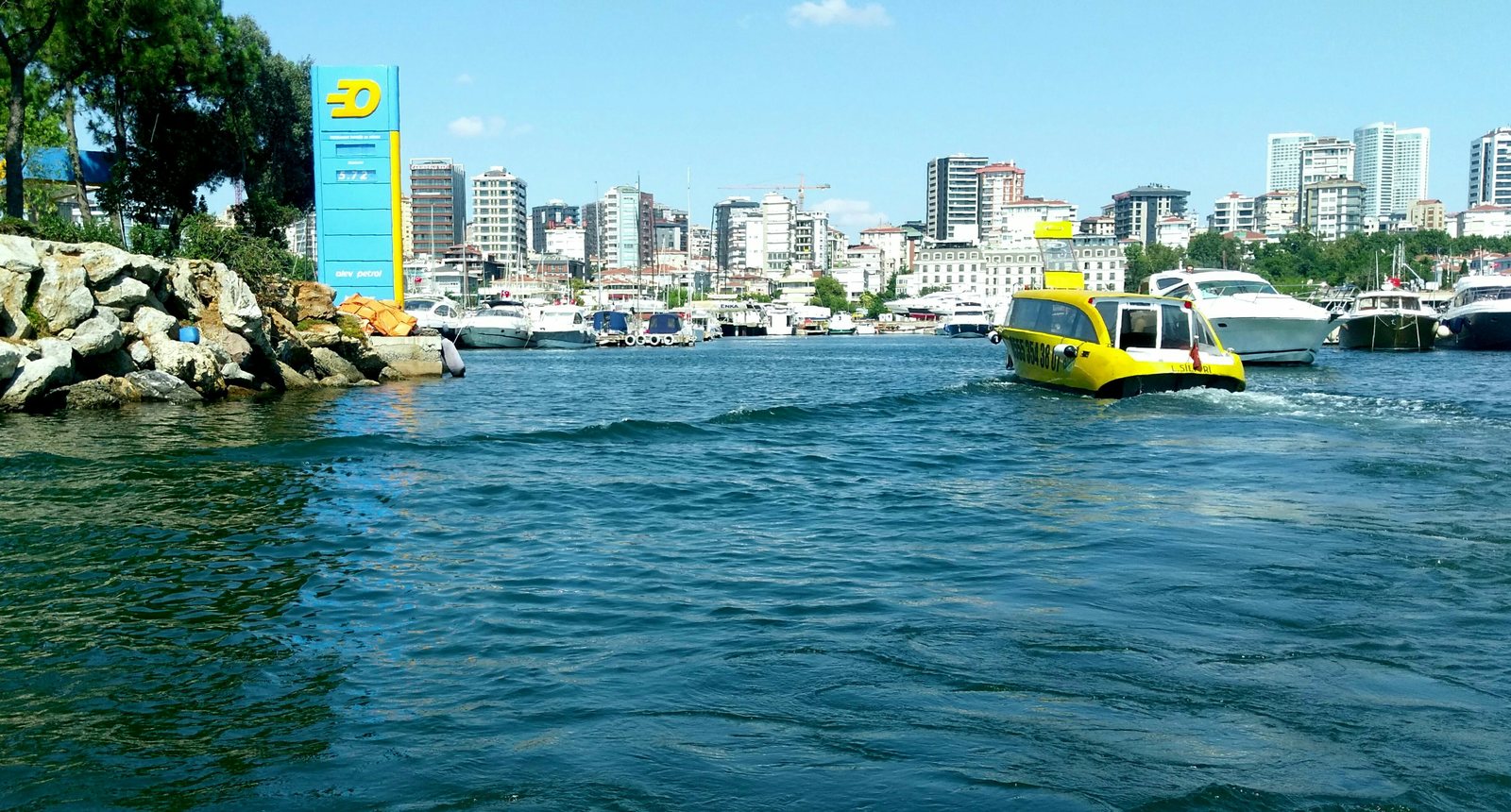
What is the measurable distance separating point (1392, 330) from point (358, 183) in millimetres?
37963

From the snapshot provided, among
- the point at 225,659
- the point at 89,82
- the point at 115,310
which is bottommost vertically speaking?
the point at 225,659

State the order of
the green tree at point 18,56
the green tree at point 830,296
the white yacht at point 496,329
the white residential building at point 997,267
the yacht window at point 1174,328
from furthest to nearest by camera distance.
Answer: the green tree at point 830,296 < the white residential building at point 997,267 < the white yacht at point 496,329 < the green tree at point 18,56 < the yacht window at point 1174,328

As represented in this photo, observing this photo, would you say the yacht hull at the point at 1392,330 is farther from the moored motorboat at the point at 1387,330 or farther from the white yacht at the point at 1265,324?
the white yacht at the point at 1265,324

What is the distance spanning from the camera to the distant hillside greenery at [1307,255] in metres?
130

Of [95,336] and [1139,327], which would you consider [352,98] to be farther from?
[1139,327]

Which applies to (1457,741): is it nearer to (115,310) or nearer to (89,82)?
(115,310)

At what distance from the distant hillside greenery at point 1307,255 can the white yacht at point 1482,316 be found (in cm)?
6972

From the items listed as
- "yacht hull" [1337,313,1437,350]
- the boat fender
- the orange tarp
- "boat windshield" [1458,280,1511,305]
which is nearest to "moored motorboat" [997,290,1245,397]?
the boat fender

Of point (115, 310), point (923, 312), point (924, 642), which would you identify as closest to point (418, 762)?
point (924, 642)

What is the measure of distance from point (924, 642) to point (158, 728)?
3.55 m

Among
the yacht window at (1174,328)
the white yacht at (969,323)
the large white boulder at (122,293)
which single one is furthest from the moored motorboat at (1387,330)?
the white yacht at (969,323)

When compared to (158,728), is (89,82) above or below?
above

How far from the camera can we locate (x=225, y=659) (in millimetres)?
6188

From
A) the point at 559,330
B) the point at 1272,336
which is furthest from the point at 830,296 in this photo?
the point at 1272,336
